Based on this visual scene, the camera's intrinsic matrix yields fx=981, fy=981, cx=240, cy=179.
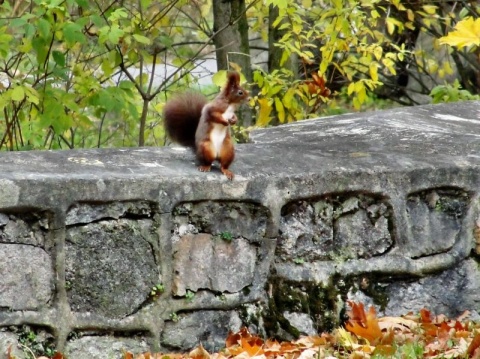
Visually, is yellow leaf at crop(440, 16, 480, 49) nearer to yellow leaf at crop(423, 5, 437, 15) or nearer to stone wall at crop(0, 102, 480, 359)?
stone wall at crop(0, 102, 480, 359)

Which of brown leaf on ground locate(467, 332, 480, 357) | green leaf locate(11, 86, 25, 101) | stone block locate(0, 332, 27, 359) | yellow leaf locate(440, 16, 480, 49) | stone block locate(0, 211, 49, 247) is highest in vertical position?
yellow leaf locate(440, 16, 480, 49)

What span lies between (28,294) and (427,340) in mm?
1598

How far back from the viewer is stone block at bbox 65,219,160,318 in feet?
12.2

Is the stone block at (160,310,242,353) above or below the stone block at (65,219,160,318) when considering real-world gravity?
below

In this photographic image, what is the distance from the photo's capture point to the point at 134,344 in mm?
3867

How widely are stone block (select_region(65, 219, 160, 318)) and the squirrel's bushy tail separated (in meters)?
0.84

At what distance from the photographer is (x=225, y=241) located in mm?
4031

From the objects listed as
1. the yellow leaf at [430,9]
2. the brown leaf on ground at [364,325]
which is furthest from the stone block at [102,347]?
the yellow leaf at [430,9]

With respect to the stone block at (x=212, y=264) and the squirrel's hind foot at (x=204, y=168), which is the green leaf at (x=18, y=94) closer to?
the squirrel's hind foot at (x=204, y=168)

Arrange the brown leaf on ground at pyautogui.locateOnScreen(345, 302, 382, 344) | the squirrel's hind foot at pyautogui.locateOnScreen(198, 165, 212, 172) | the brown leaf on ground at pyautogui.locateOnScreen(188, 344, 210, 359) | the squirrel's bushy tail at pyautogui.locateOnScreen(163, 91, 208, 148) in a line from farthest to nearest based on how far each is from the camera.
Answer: the squirrel's bushy tail at pyautogui.locateOnScreen(163, 91, 208, 148) < the squirrel's hind foot at pyautogui.locateOnScreen(198, 165, 212, 172) < the brown leaf on ground at pyautogui.locateOnScreen(345, 302, 382, 344) < the brown leaf on ground at pyautogui.locateOnScreen(188, 344, 210, 359)

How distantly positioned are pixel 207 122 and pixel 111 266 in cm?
88

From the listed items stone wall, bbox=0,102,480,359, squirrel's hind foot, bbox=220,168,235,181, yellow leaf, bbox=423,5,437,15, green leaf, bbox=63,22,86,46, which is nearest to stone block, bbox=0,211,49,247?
stone wall, bbox=0,102,480,359

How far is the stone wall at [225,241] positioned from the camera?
3.67m

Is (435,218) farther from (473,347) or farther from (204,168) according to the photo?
(204,168)
